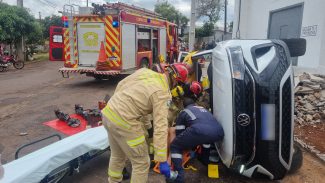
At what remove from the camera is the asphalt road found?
135 inches

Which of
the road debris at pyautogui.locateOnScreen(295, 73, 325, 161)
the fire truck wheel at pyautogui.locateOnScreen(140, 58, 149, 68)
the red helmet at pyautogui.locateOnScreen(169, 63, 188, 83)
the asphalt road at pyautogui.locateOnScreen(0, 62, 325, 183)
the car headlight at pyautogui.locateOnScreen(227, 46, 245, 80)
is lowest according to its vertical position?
the asphalt road at pyautogui.locateOnScreen(0, 62, 325, 183)

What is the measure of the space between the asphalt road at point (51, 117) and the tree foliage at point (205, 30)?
28.5m

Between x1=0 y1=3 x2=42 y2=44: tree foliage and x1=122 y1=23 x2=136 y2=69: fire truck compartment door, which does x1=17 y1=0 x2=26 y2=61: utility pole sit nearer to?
x1=0 y1=3 x2=42 y2=44: tree foliage

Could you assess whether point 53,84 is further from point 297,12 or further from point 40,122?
point 297,12

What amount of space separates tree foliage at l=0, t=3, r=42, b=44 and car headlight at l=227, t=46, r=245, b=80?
15705mm

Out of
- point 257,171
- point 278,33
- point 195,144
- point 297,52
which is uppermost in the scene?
point 278,33

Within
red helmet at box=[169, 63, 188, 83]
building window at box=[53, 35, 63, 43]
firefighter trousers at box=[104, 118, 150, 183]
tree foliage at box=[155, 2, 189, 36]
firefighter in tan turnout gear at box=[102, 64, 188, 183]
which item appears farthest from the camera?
tree foliage at box=[155, 2, 189, 36]

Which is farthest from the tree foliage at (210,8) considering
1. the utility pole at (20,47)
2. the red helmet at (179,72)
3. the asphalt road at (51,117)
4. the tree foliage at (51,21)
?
the red helmet at (179,72)

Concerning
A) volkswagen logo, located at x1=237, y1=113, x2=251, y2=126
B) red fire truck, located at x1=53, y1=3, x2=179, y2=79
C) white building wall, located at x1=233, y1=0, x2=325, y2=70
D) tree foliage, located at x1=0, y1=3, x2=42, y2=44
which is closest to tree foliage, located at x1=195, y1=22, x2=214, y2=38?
tree foliage, located at x1=0, y1=3, x2=42, y2=44

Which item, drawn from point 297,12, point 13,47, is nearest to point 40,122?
point 297,12

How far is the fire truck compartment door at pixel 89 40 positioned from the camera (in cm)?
923

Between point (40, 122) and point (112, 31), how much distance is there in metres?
4.24

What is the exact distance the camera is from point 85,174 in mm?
3455

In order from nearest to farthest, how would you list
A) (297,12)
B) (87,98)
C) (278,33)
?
(87,98) → (297,12) → (278,33)
